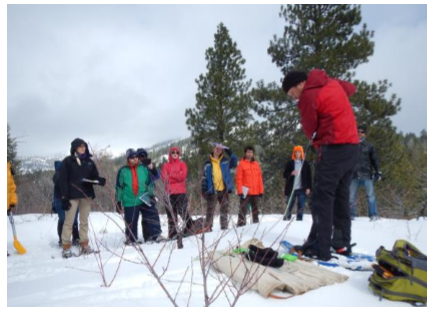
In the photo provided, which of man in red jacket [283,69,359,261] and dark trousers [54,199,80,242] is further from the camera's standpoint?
dark trousers [54,199,80,242]

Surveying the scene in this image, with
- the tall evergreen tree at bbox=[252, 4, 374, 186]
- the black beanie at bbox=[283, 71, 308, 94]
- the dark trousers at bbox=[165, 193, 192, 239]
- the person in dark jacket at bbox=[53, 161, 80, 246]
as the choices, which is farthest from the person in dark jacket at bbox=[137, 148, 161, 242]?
the tall evergreen tree at bbox=[252, 4, 374, 186]

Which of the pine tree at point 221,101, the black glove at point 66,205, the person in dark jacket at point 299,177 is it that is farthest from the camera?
the pine tree at point 221,101

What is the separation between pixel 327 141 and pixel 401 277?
1.34 m

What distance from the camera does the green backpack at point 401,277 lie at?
1937mm

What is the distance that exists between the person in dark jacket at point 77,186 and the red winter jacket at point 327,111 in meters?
3.33

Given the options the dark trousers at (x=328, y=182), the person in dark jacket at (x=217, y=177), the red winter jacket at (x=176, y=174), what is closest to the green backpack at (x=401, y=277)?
the dark trousers at (x=328, y=182)

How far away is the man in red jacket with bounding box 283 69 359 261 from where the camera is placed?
2805 millimetres

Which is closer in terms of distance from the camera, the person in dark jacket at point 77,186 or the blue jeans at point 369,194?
the person in dark jacket at point 77,186

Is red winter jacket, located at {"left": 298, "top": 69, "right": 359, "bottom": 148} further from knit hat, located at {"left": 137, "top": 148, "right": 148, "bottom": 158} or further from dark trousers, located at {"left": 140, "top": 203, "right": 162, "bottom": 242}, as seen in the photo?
dark trousers, located at {"left": 140, "top": 203, "right": 162, "bottom": 242}

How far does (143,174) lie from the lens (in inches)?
211

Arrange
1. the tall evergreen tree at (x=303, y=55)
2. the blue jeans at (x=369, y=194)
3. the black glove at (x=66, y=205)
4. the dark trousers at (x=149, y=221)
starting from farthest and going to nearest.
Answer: the tall evergreen tree at (x=303, y=55), the blue jeans at (x=369, y=194), the dark trousers at (x=149, y=221), the black glove at (x=66, y=205)

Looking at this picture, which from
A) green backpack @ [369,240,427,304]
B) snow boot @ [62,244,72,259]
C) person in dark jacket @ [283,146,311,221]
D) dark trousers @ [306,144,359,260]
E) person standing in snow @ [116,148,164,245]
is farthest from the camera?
person in dark jacket @ [283,146,311,221]

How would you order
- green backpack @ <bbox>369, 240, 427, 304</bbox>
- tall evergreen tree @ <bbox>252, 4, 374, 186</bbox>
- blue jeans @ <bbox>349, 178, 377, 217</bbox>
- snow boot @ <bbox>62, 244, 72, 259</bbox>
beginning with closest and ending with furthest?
green backpack @ <bbox>369, 240, 427, 304</bbox>
snow boot @ <bbox>62, 244, 72, 259</bbox>
blue jeans @ <bbox>349, 178, 377, 217</bbox>
tall evergreen tree @ <bbox>252, 4, 374, 186</bbox>

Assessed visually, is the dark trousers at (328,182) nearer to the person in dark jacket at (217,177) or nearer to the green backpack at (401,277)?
the green backpack at (401,277)
